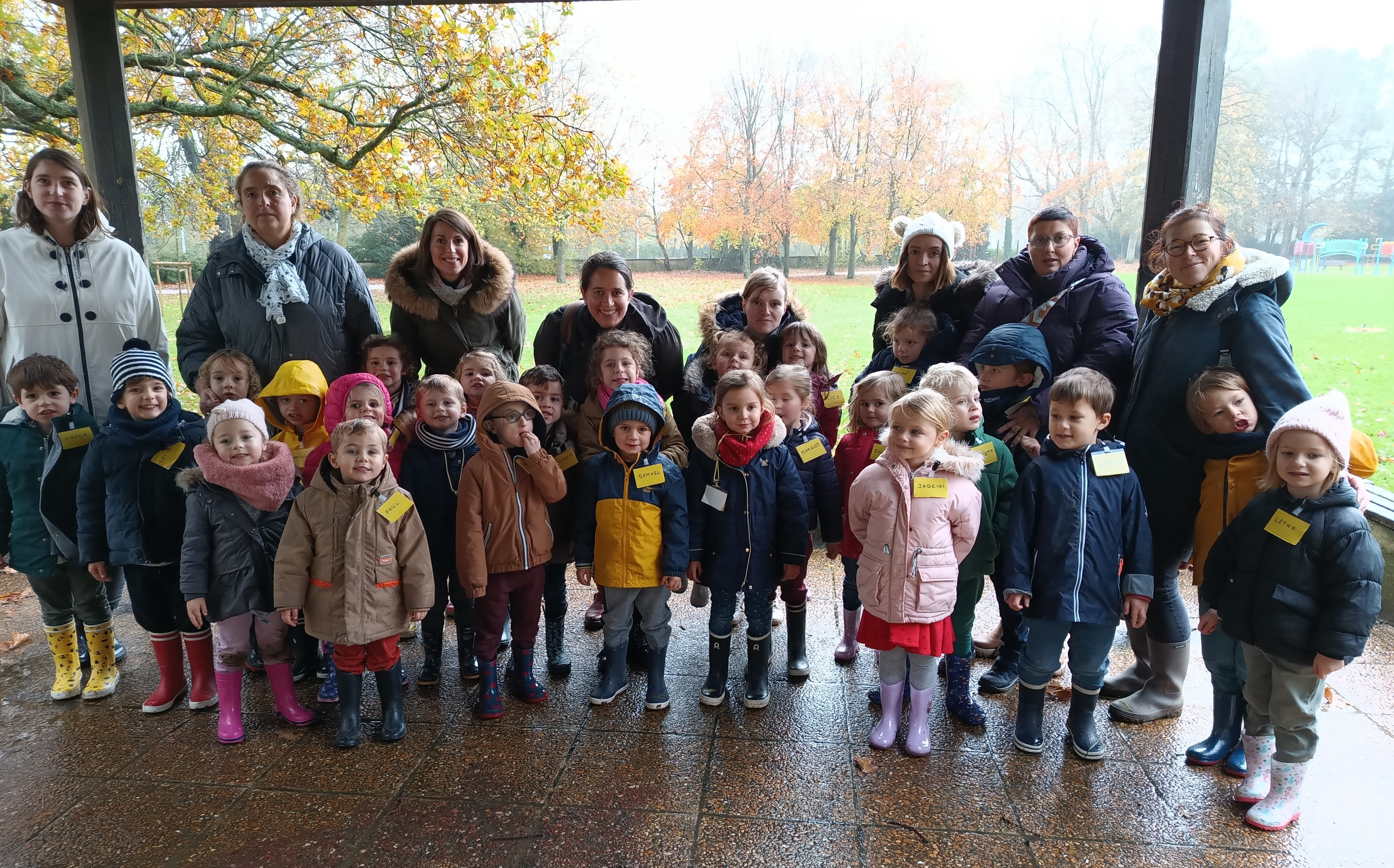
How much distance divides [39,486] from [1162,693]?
4814 millimetres

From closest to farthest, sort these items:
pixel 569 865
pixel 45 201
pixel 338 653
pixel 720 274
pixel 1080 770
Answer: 1. pixel 569 865
2. pixel 1080 770
3. pixel 338 653
4. pixel 45 201
5. pixel 720 274

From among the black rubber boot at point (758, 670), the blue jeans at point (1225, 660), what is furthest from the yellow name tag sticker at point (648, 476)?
the blue jeans at point (1225, 660)

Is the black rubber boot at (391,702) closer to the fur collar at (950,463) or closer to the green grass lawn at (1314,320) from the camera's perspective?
the fur collar at (950,463)

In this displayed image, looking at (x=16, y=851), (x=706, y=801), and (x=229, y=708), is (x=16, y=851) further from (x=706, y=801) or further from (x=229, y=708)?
(x=706, y=801)

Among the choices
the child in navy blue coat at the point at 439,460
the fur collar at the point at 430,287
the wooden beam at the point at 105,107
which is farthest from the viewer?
the wooden beam at the point at 105,107

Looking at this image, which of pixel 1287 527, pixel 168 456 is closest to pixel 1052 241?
pixel 1287 527

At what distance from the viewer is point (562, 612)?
139 inches

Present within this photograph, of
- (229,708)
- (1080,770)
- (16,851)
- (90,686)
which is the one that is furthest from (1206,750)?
(90,686)

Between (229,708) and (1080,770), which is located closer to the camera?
(1080,770)

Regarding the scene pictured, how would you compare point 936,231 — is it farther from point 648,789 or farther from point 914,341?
point 648,789

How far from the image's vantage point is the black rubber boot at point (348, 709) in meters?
2.93

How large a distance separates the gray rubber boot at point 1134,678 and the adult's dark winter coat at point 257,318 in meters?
3.85

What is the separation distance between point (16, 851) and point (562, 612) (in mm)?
1980

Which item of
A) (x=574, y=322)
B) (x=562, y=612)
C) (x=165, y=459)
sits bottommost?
(x=562, y=612)
